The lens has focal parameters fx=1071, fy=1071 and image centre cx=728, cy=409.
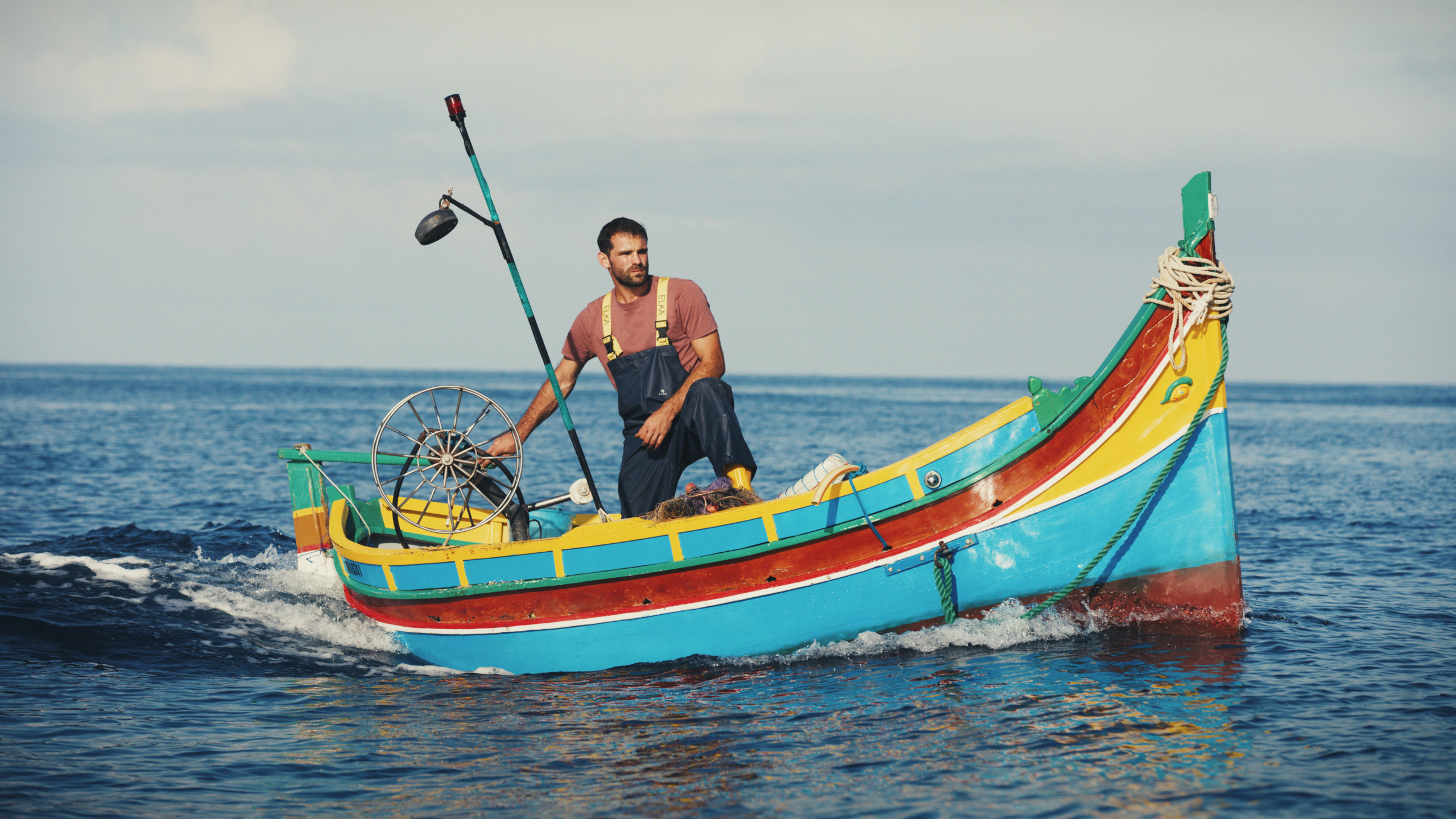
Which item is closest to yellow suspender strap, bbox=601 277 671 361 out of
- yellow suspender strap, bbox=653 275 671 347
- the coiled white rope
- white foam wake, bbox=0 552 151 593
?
yellow suspender strap, bbox=653 275 671 347

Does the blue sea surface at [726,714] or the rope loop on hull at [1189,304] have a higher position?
the rope loop on hull at [1189,304]

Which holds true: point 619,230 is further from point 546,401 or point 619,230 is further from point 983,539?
point 983,539

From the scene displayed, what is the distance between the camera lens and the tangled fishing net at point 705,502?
648 centimetres

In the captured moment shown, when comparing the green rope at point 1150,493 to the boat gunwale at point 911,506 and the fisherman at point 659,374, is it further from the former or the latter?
the fisherman at point 659,374

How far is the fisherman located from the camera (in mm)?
6629

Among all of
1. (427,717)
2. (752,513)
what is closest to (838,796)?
(752,513)

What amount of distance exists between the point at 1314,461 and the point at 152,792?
26.8 meters

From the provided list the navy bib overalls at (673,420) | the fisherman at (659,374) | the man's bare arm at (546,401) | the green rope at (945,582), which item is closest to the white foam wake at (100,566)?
the man's bare arm at (546,401)

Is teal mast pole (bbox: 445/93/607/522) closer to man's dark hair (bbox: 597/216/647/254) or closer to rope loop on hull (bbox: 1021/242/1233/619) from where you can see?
man's dark hair (bbox: 597/216/647/254)

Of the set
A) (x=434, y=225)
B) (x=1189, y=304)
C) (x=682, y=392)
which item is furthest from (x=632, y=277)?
(x=1189, y=304)

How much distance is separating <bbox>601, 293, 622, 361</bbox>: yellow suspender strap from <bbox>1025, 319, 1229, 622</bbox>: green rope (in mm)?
3020

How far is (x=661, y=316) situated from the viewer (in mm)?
6805

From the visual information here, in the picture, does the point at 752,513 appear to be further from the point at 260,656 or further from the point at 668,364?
the point at 260,656

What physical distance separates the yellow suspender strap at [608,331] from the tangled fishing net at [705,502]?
1.10 meters
